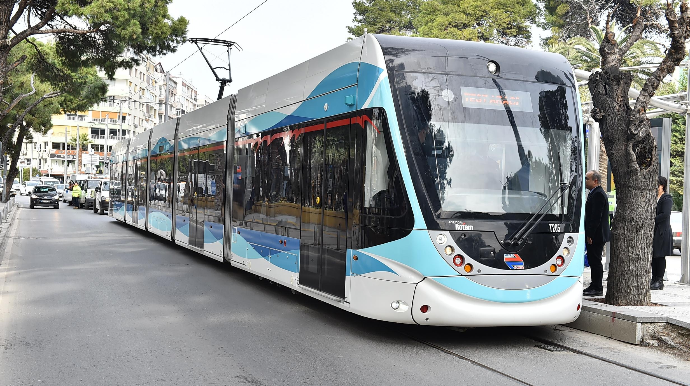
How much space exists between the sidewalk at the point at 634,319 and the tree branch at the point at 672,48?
2.40 metres

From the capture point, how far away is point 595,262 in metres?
10.4

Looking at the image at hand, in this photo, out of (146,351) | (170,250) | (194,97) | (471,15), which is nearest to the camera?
(146,351)

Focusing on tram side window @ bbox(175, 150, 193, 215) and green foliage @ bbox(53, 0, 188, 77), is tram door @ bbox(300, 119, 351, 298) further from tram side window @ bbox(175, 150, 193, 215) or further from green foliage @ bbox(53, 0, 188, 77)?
green foliage @ bbox(53, 0, 188, 77)

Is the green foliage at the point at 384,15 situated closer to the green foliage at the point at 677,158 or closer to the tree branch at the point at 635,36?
the green foliage at the point at 677,158

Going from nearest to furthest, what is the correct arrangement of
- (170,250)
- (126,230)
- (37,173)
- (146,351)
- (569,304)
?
(146,351) → (569,304) → (170,250) → (126,230) → (37,173)

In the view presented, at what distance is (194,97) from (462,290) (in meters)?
159

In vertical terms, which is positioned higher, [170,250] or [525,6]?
[525,6]

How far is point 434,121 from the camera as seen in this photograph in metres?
7.68

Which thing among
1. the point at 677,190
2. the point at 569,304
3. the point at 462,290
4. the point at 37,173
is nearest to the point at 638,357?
the point at 569,304

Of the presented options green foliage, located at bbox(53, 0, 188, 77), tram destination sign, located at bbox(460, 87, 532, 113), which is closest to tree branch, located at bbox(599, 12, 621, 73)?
tram destination sign, located at bbox(460, 87, 532, 113)

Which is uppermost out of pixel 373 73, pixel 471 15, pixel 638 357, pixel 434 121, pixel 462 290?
pixel 471 15

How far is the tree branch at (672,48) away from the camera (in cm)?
891

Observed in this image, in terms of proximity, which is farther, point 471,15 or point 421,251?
point 471,15

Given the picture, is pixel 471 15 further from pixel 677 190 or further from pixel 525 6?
pixel 677 190
